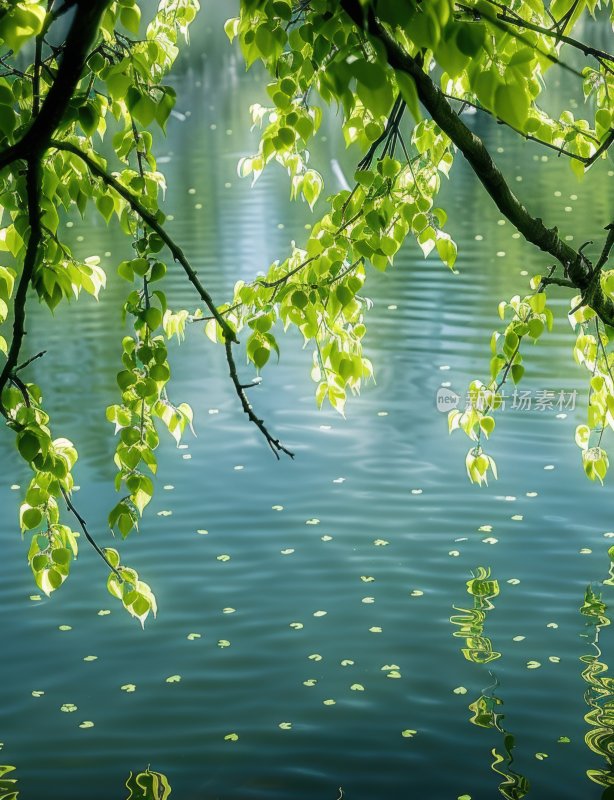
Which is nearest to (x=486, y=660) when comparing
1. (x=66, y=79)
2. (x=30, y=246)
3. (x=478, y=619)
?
(x=478, y=619)

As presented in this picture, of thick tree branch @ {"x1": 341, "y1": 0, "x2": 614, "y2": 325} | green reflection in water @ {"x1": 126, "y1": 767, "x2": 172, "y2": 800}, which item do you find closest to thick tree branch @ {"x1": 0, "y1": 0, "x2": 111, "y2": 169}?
thick tree branch @ {"x1": 341, "y1": 0, "x2": 614, "y2": 325}

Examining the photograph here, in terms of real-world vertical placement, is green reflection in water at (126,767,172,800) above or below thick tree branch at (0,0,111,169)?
below

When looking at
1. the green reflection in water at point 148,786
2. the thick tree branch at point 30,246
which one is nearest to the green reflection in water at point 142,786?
the green reflection in water at point 148,786

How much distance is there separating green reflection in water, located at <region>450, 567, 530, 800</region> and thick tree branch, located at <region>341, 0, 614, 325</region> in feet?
5.79

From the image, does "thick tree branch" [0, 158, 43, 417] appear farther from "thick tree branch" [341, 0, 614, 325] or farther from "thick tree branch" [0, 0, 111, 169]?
"thick tree branch" [341, 0, 614, 325]

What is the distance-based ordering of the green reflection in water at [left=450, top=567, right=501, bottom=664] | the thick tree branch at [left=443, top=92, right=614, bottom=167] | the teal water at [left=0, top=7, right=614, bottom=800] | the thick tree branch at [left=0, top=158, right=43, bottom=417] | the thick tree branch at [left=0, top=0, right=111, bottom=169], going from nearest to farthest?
the thick tree branch at [left=0, top=0, right=111, bottom=169] → the thick tree branch at [left=0, top=158, right=43, bottom=417] → the thick tree branch at [left=443, top=92, right=614, bottom=167] → the teal water at [left=0, top=7, right=614, bottom=800] → the green reflection in water at [left=450, top=567, right=501, bottom=664]

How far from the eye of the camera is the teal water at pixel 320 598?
4.28 meters

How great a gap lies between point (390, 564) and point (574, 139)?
2.93 metres

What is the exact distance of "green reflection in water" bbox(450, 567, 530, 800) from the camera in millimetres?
4074

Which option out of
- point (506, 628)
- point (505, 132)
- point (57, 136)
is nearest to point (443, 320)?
point (506, 628)

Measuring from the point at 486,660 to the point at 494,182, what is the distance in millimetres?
2661

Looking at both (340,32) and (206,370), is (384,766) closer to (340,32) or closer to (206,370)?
(340,32)

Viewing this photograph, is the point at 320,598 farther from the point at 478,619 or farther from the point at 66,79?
the point at 66,79

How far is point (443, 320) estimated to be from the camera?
10.6 m
